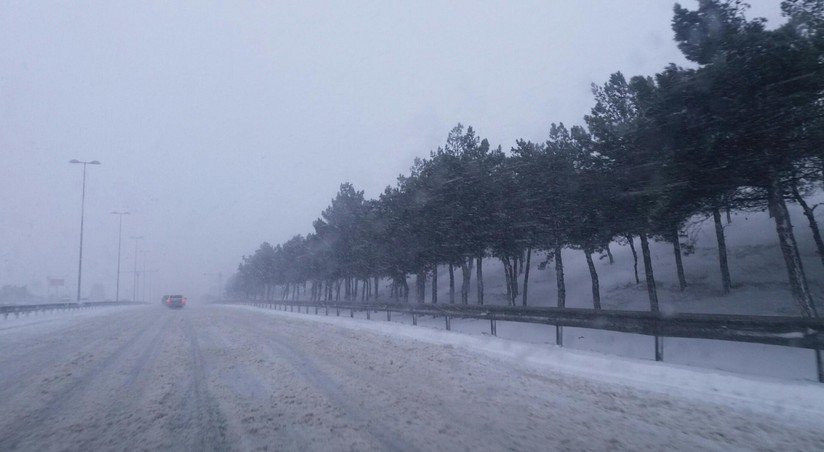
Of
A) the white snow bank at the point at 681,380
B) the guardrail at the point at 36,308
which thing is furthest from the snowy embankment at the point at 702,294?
the guardrail at the point at 36,308

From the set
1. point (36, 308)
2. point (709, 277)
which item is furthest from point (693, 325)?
point (36, 308)

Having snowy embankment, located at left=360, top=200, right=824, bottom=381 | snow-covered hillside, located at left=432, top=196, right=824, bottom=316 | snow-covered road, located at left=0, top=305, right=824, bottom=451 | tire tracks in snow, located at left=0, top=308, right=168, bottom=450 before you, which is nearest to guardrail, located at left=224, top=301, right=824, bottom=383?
snowy embankment, located at left=360, top=200, right=824, bottom=381

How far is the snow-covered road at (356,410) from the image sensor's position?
21.6 ft

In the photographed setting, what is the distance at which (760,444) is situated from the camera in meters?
6.55

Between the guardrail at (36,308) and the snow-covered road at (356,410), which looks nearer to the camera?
the snow-covered road at (356,410)

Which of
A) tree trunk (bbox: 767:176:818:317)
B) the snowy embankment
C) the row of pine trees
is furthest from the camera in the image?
tree trunk (bbox: 767:176:818:317)

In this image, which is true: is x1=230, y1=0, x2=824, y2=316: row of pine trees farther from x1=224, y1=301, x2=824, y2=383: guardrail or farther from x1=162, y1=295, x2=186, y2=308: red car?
x1=162, y1=295, x2=186, y2=308: red car

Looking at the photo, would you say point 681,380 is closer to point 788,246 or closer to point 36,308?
point 788,246

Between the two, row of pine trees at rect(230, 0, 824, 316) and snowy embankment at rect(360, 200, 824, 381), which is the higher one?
row of pine trees at rect(230, 0, 824, 316)

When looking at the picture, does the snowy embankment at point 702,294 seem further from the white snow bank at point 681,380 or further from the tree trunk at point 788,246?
the tree trunk at point 788,246

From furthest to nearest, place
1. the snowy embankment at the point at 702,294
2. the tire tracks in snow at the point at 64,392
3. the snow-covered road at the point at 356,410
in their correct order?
the snowy embankment at the point at 702,294 < the tire tracks in snow at the point at 64,392 < the snow-covered road at the point at 356,410

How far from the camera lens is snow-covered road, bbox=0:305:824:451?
6.59 m

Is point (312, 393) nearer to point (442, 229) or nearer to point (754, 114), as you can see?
point (754, 114)

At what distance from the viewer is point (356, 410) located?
810 centimetres
